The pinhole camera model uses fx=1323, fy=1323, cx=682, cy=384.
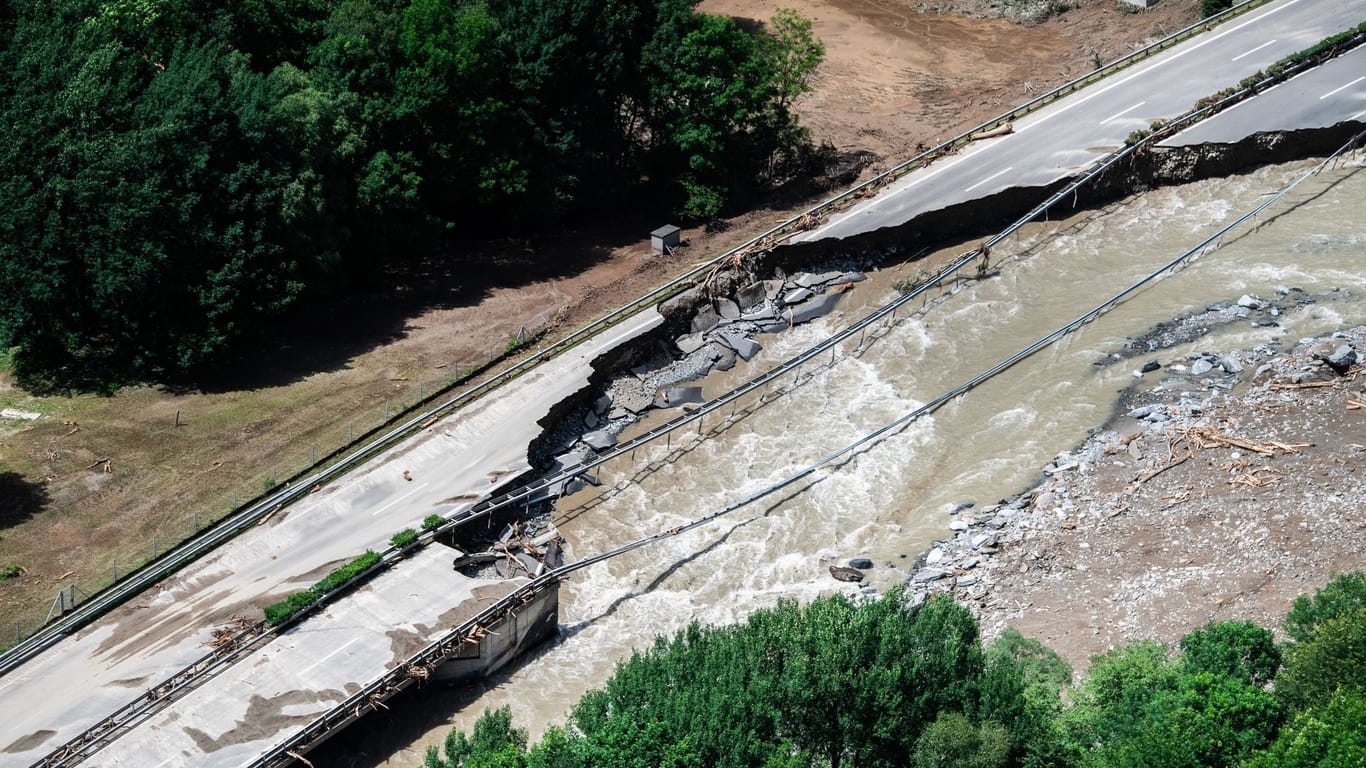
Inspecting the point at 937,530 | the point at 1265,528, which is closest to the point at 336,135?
the point at 937,530

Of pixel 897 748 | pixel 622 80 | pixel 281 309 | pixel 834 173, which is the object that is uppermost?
pixel 622 80

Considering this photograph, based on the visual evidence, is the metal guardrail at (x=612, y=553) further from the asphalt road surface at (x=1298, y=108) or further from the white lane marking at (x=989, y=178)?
the white lane marking at (x=989, y=178)

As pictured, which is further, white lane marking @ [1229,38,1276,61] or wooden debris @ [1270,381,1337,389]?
white lane marking @ [1229,38,1276,61]

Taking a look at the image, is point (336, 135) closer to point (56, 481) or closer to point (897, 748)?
point (56, 481)

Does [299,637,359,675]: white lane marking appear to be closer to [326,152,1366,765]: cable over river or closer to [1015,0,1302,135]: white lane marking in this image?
[326,152,1366,765]: cable over river

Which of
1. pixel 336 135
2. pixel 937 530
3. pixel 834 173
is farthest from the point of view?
pixel 834 173

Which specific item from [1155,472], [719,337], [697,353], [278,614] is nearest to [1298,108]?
[1155,472]

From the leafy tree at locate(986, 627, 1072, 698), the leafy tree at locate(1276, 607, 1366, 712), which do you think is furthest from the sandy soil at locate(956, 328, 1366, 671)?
the leafy tree at locate(1276, 607, 1366, 712)
